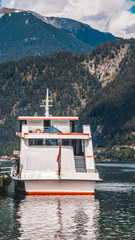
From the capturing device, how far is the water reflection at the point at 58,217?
44.9m

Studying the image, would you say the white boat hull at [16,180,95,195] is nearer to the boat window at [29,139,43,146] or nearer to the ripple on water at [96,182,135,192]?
the boat window at [29,139,43,146]

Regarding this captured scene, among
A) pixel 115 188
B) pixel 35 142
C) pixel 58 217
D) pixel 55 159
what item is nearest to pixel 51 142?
pixel 35 142

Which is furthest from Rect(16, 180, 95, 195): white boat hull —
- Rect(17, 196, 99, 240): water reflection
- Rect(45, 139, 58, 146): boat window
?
Rect(45, 139, 58, 146): boat window

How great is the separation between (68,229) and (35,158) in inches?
951

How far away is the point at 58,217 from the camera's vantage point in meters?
53.0

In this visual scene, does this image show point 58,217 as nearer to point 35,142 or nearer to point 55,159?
point 55,159

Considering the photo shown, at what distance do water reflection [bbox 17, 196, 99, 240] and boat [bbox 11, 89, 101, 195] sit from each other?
1588mm

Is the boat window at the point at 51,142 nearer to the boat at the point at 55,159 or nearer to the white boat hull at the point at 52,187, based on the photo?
the boat at the point at 55,159

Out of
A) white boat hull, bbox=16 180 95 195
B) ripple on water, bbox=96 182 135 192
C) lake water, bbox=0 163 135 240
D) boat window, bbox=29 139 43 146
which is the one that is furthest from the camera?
ripple on water, bbox=96 182 135 192

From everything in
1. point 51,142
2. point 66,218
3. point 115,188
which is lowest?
point 66,218

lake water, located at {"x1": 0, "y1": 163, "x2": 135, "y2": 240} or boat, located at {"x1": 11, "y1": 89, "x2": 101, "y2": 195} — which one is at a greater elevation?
boat, located at {"x1": 11, "y1": 89, "x2": 101, "y2": 195}

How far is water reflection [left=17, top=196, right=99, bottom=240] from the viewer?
44.9 metres

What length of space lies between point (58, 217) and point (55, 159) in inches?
694

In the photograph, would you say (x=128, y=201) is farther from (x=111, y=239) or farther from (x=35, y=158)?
(x=111, y=239)
